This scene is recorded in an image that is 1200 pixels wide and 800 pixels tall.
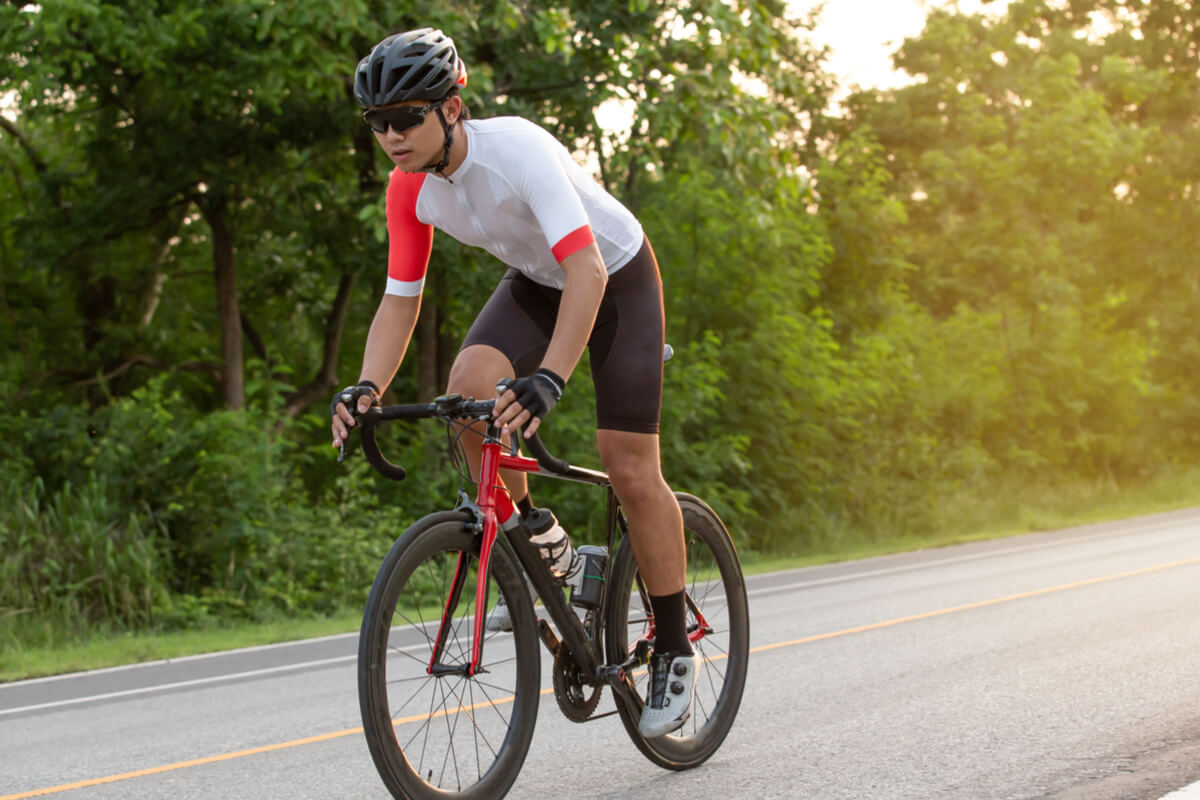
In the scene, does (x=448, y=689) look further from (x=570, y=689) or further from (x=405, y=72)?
(x=405, y=72)

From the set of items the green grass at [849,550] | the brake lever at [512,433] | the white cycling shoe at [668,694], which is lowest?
the green grass at [849,550]

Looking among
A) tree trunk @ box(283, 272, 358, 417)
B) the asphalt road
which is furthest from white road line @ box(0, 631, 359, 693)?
tree trunk @ box(283, 272, 358, 417)

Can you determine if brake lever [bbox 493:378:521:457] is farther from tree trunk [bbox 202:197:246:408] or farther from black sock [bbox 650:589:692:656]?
tree trunk [bbox 202:197:246:408]

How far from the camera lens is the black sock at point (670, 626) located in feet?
14.5

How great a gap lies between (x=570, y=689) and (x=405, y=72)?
1.92 m

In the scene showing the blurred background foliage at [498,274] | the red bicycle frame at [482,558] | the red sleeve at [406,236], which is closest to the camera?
the red bicycle frame at [482,558]

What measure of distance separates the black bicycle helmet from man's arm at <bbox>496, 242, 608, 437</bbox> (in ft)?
1.91

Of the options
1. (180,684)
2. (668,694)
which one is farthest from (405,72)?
(180,684)

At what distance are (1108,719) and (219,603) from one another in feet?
28.3

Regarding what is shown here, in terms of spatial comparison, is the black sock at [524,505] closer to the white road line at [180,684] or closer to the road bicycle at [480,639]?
the road bicycle at [480,639]

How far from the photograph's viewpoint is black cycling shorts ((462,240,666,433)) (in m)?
4.09

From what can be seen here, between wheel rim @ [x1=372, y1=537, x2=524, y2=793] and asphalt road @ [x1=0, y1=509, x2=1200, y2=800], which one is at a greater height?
wheel rim @ [x1=372, y1=537, x2=524, y2=793]

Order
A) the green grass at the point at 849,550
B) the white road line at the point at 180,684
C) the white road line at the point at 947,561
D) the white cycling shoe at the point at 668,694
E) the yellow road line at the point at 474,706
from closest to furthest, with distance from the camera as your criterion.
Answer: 1. the white cycling shoe at the point at 668,694
2. the yellow road line at the point at 474,706
3. the white road line at the point at 180,684
4. the green grass at the point at 849,550
5. the white road line at the point at 947,561

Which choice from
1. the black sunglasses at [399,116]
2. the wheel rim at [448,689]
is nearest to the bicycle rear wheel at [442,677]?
the wheel rim at [448,689]
